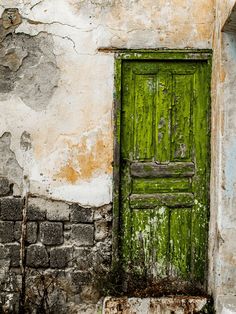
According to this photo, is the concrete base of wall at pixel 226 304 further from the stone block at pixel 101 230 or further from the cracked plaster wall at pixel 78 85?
Result: the cracked plaster wall at pixel 78 85

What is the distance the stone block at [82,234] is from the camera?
5.55 metres

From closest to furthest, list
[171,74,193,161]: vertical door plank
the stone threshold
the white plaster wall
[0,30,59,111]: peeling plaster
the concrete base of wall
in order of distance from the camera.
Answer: the concrete base of wall
the white plaster wall
the stone threshold
[0,30,59,111]: peeling plaster
[171,74,193,161]: vertical door plank

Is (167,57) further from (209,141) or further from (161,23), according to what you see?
(209,141)

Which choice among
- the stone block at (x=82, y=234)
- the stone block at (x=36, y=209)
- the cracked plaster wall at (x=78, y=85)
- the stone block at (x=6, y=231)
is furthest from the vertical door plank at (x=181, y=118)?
the stone block at (x=6, y=231)

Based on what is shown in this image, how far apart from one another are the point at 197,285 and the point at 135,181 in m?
1.11

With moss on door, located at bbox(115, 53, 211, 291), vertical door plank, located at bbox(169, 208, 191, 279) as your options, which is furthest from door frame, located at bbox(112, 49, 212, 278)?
vertical door plank, located at bbox(169, 208, 191, 279)

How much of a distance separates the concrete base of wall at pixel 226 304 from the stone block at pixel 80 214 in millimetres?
1328

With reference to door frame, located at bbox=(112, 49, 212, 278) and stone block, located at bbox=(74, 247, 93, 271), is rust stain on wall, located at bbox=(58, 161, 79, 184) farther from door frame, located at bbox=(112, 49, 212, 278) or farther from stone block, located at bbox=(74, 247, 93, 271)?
stone block, located at bbox=(74, 247, 93, 271)

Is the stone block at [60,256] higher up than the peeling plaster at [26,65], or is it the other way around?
the peeling plaster at [26,65]

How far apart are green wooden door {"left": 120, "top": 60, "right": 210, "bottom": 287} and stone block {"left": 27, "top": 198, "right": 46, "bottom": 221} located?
722mm

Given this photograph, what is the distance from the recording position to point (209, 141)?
18.5 ft

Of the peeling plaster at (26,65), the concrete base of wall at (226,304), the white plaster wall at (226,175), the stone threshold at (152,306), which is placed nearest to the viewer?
the concrete base of wall at (226,304)

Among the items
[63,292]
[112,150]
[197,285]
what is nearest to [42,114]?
[112,150]

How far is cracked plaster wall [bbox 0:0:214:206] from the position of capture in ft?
18.2
